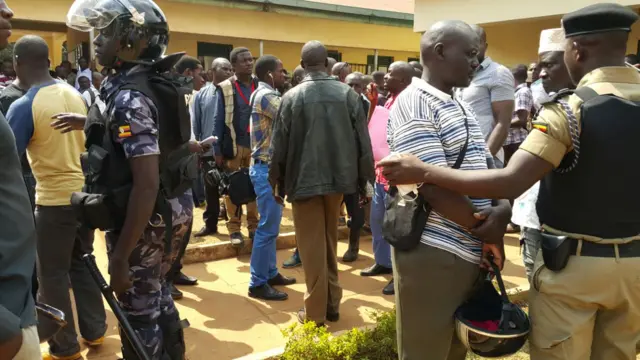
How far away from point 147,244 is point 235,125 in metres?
3.29

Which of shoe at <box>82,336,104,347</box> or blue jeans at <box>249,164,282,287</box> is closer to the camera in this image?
shoe at <box>82,336,104,347</box>

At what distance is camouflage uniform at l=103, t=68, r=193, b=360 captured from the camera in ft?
8.01

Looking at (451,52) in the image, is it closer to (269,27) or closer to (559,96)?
(559,96)

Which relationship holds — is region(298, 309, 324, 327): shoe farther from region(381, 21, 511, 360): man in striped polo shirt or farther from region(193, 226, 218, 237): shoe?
region(193, 226, 218, 237): shoe

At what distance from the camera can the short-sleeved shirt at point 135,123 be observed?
2.43 meters

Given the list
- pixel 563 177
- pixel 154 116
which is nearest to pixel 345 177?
Result: pixel 154 116

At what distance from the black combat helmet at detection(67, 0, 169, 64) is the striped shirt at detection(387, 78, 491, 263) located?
1387 mm

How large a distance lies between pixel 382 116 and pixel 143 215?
3188 mm

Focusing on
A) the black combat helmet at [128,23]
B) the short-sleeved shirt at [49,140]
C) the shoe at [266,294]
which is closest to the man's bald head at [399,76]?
the shoe at [266,294]

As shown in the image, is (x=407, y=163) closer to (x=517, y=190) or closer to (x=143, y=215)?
(x=517, y=190)

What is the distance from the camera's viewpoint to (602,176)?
6.57ft

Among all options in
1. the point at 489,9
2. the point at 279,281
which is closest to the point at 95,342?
the point at 279,281

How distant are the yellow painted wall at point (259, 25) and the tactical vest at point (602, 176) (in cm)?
1246

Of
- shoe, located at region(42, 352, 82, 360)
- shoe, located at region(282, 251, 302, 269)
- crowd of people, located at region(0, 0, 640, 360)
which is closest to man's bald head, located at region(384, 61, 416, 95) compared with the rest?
crowd of people, located at region(0, 0, 640, 360)
